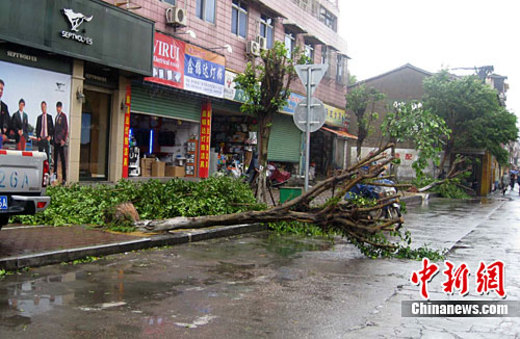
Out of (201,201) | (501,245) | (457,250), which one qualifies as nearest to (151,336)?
(201,201)

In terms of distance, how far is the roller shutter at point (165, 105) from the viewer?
54.2 ft

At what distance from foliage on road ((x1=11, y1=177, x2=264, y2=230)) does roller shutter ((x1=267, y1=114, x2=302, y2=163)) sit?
1328 cm

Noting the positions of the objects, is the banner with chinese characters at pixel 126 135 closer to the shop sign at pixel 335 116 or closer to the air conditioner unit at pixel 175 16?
the air conditioner unit at pixel 175 16

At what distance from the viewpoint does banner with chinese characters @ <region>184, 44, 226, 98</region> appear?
683 inches

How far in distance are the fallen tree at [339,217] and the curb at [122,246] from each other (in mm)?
292

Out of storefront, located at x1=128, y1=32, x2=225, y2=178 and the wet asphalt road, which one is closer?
the wet asphalt road

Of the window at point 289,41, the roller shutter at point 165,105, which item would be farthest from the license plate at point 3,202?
the window at point 289,41

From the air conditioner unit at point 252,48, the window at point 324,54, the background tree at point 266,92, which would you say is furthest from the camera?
the window at point 324,54

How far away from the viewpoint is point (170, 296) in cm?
551

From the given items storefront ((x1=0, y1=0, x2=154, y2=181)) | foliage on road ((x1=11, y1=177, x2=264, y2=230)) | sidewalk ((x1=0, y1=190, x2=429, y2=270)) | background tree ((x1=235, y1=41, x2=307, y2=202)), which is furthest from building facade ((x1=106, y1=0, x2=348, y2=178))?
sidewalk ((x1=0, y1=190, x2=429, y2=270))

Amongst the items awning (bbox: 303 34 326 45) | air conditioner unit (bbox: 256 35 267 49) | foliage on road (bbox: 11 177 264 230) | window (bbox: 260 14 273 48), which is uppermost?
awning (bbox: 303 34 326 45)

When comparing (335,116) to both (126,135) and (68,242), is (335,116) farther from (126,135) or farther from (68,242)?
(68,242)

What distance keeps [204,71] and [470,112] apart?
20425 millimetres

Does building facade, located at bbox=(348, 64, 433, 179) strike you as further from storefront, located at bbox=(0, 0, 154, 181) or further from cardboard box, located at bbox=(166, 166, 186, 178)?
storefront, located at bbox=(0, 0, 154, 181)
